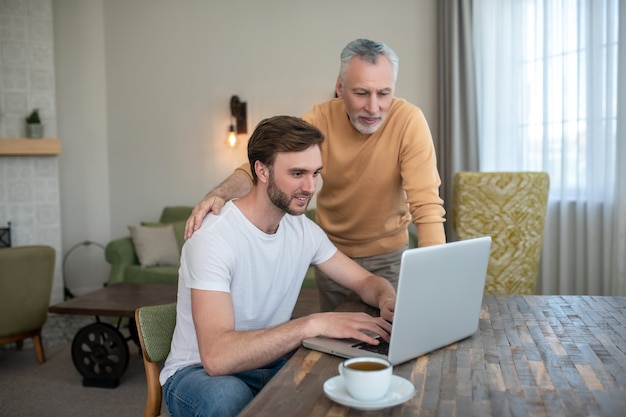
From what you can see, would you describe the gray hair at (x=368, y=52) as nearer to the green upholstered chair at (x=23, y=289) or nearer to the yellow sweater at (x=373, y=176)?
the yellow sweater at (x=373, y=176)

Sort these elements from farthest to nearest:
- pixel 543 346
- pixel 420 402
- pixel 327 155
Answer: pixel 327 155 → pixel 543 346 → pixel 420 402

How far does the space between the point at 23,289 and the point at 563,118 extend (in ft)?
11.5

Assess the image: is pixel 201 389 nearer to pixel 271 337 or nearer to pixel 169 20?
pixel 271 337

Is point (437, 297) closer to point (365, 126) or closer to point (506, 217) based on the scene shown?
point (365, 126)

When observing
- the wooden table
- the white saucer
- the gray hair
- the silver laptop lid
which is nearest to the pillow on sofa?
the gray hair

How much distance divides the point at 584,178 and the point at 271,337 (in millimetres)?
3324

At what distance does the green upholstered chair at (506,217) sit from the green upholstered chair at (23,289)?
2.51m

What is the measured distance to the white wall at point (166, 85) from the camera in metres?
5.60

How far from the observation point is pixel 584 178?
13.8ft

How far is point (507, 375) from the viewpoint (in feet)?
4.01

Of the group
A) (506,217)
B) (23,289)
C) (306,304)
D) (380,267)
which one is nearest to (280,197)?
(380,267)

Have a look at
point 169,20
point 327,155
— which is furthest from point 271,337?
point 169,20

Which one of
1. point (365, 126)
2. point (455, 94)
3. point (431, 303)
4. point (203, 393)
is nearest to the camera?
point (431, 303)

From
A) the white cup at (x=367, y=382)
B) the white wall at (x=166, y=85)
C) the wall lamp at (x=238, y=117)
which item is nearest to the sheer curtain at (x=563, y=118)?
the white wall at (x=166, y=85)
